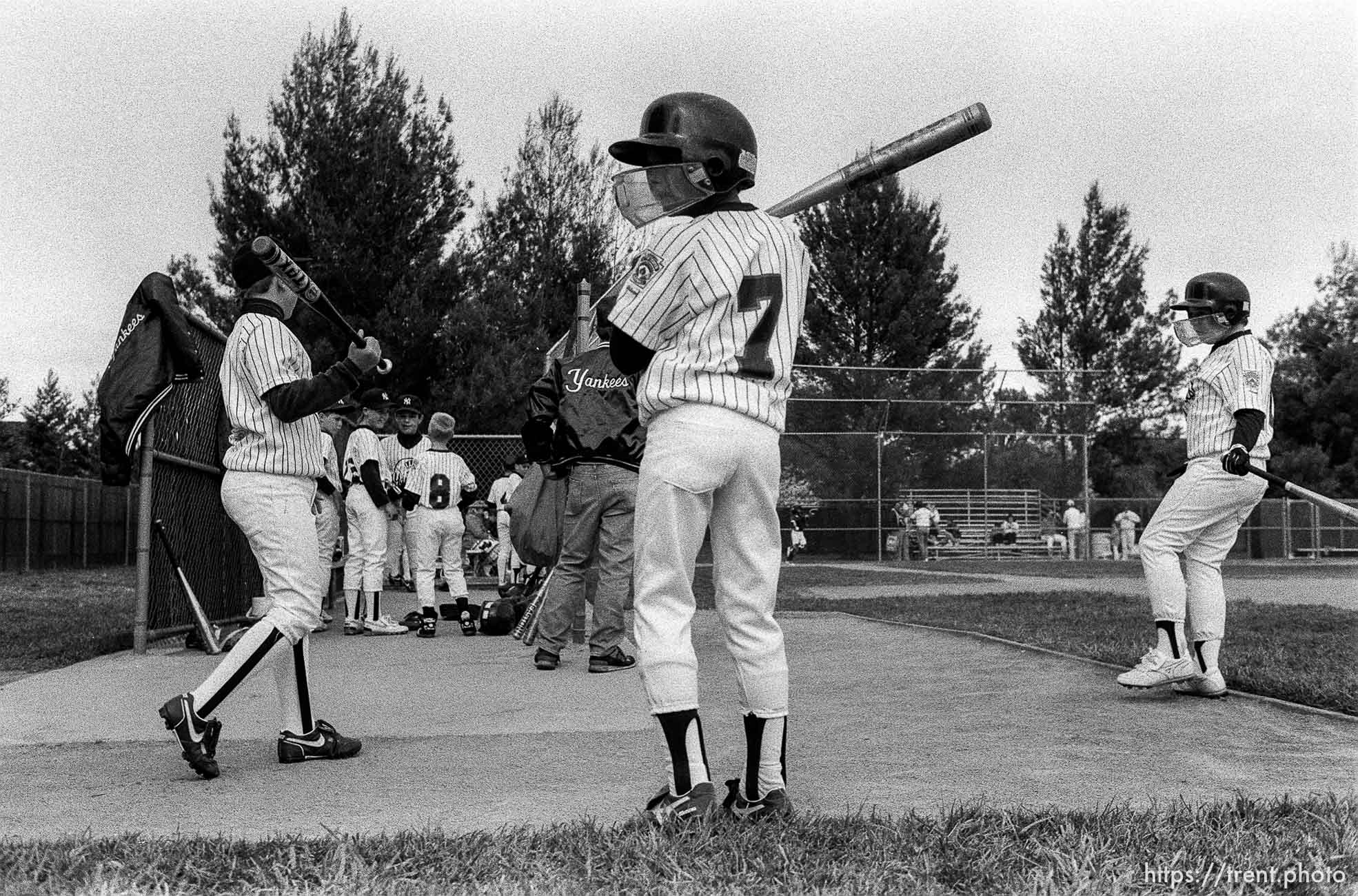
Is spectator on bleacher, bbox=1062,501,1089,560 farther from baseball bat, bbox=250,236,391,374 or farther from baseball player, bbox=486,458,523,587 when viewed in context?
baseball bat, bbox=250,236,391,374

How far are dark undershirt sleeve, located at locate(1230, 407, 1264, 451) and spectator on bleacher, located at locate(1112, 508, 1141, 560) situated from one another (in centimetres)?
2773

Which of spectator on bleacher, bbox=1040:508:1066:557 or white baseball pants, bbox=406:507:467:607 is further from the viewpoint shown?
spectator on bleacher, bbox=1040:508:1066:557

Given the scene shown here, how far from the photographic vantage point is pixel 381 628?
10.0 metres

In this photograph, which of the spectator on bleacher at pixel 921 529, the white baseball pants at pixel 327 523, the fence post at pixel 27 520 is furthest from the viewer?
the spectator on bleacher at pixel 921 529

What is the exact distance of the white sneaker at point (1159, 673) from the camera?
19.2ft

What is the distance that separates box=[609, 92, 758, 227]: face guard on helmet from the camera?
3.67 metres

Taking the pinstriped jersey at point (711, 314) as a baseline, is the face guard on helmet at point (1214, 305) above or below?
above

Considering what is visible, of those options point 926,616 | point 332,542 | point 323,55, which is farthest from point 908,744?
point 323,55

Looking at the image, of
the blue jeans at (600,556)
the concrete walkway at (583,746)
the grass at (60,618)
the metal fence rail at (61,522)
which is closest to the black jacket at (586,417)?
the blue jeans at (600,556)

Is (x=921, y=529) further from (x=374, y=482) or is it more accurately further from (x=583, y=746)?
(x=583, y=746)

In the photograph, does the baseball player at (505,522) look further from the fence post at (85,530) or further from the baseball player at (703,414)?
the fence post at (85,530)

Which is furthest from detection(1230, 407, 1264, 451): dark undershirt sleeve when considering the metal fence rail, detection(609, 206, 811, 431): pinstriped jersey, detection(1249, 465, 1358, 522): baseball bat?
the metal fence rail

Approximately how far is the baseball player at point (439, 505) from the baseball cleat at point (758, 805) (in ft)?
22.0

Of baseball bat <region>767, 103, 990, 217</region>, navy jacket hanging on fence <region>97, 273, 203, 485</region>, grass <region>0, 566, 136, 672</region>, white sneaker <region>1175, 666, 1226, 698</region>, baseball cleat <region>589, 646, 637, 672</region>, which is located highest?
baseball bat <region>767, 103, 990, 217</region>
